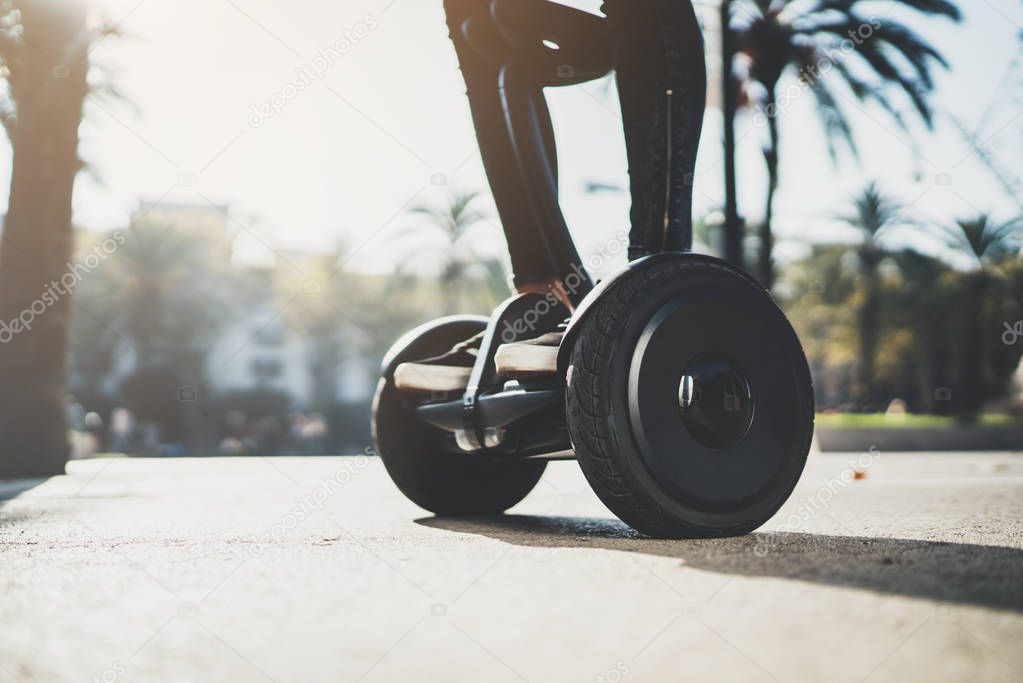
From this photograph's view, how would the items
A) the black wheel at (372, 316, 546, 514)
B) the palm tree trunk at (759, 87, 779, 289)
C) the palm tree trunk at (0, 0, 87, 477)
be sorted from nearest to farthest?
the black wheel at (372, 316, 546, 514)
the palm tree trunk at (0, 0, 87, 477)
the palm tree trunk at (759, 87, 779, 289)

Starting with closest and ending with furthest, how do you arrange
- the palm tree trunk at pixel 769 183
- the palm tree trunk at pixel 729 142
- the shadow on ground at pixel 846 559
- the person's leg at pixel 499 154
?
the shadow on ground at pixel 846 559
the person's leg at pixel 499 154
the palm tree trunk at pixel 729 142
the palm tree trunk at pixel 769 183

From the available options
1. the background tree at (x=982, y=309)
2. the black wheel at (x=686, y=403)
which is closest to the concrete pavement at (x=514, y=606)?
the black wheel at (x=686, y=403)

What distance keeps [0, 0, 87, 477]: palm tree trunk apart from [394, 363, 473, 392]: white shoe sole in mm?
6799

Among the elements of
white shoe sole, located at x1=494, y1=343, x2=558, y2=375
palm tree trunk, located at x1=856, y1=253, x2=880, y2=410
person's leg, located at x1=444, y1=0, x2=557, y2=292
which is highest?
person's leg, located at x1=444, y1=0, x2=557, y2=292

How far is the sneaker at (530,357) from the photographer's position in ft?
9.62

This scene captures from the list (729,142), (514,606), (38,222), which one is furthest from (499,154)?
(729,142)

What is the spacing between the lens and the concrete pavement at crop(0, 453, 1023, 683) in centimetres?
145

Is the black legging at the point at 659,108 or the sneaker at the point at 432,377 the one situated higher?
the black legging at the point at 659,108

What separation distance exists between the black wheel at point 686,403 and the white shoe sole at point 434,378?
0.92 meters

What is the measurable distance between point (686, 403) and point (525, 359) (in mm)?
522

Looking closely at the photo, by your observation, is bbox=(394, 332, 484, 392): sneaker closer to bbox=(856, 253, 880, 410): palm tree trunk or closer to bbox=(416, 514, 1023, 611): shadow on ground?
bbox=(416, 514, 1023, 611): shadow on ground

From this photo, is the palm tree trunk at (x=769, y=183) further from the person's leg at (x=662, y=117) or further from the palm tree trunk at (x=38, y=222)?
the person's leg at (x=662, y=117)

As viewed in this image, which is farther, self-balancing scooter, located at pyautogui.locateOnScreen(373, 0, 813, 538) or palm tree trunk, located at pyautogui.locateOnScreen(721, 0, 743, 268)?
palm tree trunk, located at pyautogui.locateOnScreen(721, 0, 743, 268)

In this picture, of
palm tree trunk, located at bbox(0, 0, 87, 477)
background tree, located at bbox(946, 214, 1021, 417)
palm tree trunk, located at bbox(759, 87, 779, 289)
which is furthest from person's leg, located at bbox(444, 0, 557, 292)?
background tree, located at bbox(946, 214, 1021, 417)
